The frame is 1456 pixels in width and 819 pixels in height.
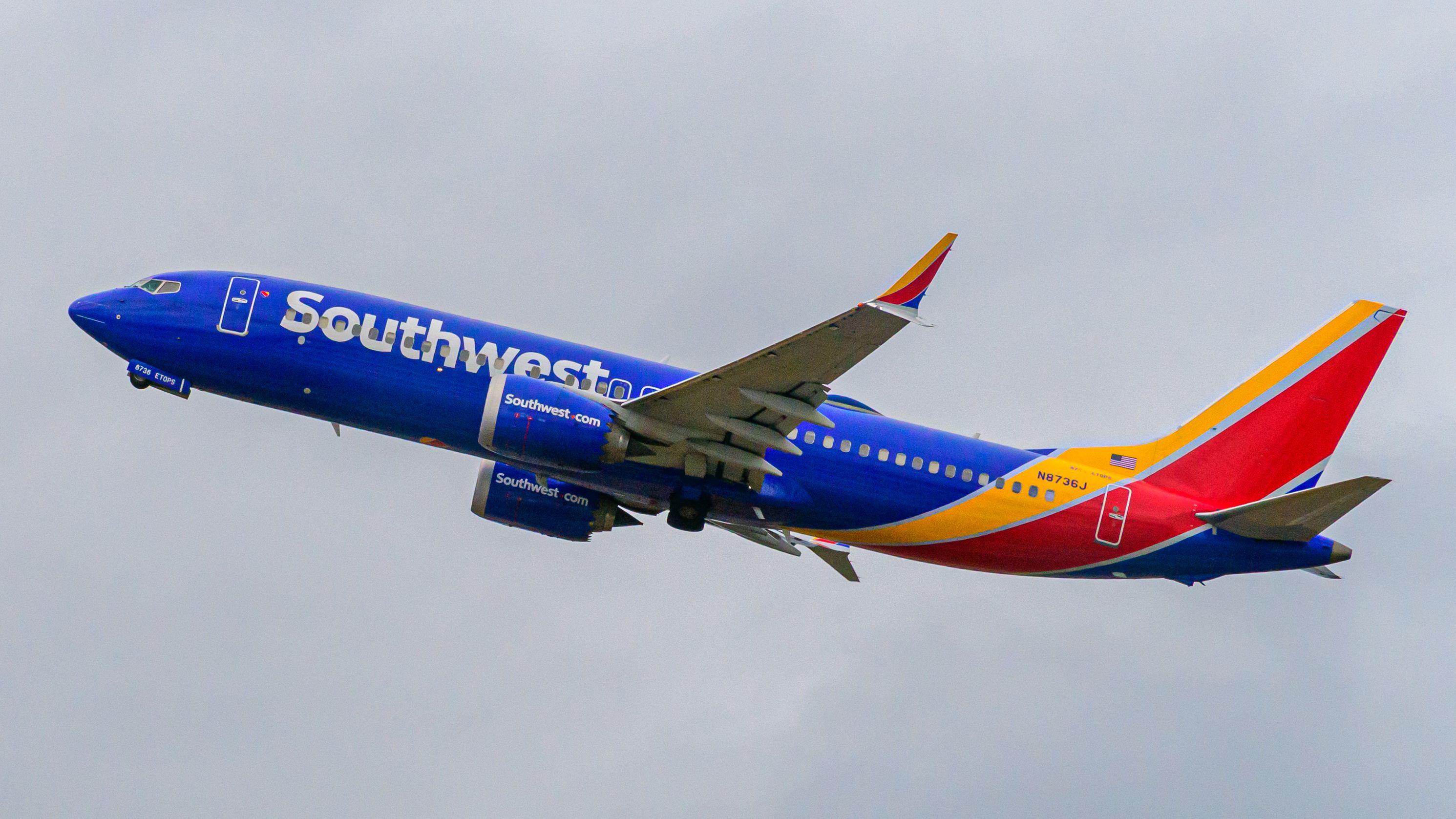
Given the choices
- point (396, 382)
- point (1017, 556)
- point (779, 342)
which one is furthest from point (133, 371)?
point (1017, 556)

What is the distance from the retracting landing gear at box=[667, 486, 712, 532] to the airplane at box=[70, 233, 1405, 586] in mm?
59

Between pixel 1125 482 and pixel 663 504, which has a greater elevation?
pixel 1125 482

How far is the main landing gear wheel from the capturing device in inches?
1454

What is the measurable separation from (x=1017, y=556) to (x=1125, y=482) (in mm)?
3492

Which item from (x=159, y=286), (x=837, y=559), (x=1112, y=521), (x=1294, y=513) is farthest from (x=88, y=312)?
(x=1294, y=513)

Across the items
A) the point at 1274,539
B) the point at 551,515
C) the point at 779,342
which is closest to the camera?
the point at 779,342

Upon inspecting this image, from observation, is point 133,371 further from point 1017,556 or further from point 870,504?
point 1017,556

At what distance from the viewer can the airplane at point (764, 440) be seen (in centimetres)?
3488

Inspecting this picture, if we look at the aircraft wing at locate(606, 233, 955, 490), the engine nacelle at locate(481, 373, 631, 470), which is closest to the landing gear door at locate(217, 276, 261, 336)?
the engine nacelle at locate(481, 373, 631, 470)

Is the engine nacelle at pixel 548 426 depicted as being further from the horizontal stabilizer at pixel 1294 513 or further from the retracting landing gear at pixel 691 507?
the horizontal stabilizer at pixel 1294 513

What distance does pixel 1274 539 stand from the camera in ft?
123

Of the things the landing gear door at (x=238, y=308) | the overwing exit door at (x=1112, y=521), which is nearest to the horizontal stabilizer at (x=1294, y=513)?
the overwing exit door at (x=1112, y=521)

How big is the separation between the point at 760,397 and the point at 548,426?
5.01 meters

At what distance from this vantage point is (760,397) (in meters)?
33.9
